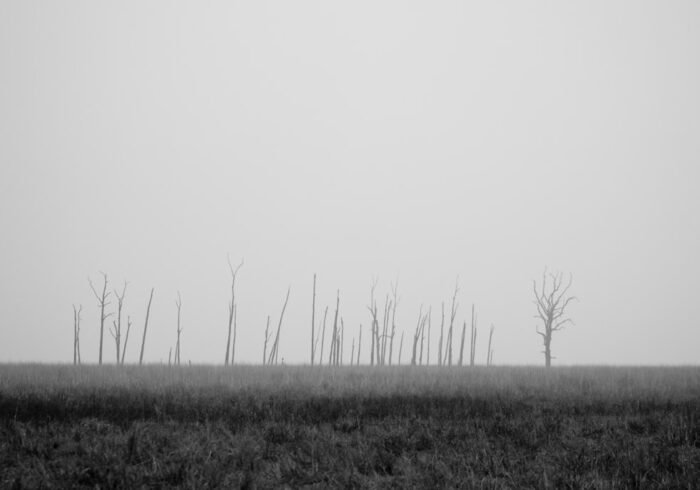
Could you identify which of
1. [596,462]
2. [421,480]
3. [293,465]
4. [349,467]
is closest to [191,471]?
[293,465]

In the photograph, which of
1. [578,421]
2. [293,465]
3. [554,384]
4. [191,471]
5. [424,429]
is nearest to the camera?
[191,471]

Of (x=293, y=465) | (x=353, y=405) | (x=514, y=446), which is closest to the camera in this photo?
(x=293, y=465)

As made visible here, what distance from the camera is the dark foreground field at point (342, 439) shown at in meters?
5.64

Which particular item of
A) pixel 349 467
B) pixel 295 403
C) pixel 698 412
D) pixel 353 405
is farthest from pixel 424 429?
pixel 698 412

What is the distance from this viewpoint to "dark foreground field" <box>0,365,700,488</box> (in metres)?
5.64

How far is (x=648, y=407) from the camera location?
36.7 ft

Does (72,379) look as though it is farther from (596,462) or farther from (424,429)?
(596,462)

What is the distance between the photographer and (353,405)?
10945 mm

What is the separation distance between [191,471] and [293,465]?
3.87 ft

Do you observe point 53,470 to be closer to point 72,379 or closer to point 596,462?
point 596,462

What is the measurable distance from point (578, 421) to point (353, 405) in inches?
174

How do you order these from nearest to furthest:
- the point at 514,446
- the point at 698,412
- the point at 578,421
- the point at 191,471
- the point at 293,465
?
1. the point at 191,471
2. the point at 293,465
3. the point at 514,446
4. the point at 578,421
5. the point at 698,412

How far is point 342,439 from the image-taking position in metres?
7.46

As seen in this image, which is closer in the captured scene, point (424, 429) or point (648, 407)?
point (424, 429)
